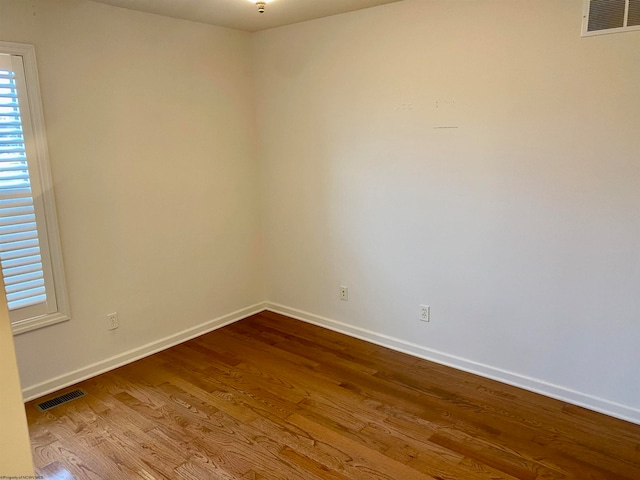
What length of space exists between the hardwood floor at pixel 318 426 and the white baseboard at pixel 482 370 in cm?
6

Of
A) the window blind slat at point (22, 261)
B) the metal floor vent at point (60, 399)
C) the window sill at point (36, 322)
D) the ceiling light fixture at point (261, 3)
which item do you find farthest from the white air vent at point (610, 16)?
the metal floor vent at point (60, 399)

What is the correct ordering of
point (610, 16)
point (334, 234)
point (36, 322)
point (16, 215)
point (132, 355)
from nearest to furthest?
point (610, 16), point (16, 215), point (36, 322), point (132, 355), point (334, 234)

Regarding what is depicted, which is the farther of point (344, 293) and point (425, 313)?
point (344, 293)

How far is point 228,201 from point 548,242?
8.07ft

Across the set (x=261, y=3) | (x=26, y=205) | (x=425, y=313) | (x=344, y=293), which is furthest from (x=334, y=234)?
(x=26, y=205)

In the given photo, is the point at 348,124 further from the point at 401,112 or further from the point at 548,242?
the point at 548,242

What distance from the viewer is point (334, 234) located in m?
3.66

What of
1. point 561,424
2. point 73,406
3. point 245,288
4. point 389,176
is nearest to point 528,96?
point 389,176

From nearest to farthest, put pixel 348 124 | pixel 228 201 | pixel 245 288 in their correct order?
1. pixel 348 124
2. pixel 228 201
3. pixel 245 288

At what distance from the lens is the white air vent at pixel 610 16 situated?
2.22m

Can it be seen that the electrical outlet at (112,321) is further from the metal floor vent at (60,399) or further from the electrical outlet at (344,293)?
the electrical outlet at (344,293)

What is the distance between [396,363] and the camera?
322 centimetres

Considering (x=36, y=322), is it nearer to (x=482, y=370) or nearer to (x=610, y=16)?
(x=482, y=370)

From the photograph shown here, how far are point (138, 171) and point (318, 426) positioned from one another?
2.11 m
